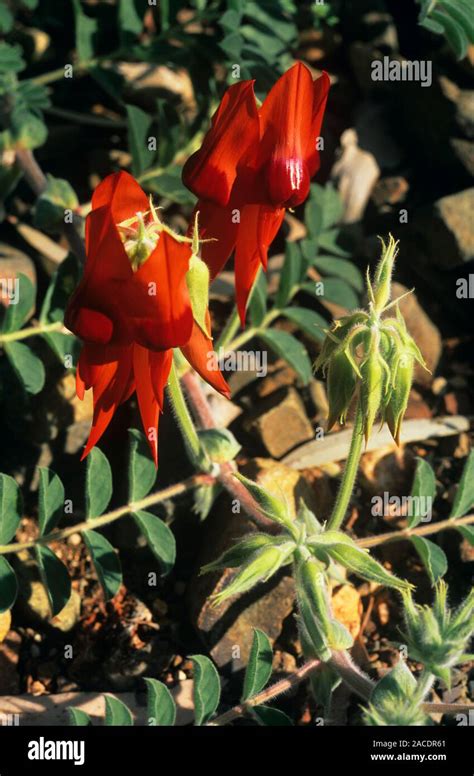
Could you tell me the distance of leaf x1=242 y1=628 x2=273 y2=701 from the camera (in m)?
2.36

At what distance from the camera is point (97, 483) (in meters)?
2.56

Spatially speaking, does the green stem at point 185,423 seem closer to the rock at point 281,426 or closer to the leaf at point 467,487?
the rock at point 281,426

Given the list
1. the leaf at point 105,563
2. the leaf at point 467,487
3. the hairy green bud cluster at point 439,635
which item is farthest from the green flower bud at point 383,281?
the leaf at point 105,563

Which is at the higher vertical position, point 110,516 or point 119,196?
point 119,196

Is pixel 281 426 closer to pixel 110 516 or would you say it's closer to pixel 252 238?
pixel 110 516

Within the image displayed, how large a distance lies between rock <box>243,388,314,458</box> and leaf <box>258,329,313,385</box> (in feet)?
0.44

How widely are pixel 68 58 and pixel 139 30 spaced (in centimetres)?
52

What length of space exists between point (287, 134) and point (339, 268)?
1369 mm

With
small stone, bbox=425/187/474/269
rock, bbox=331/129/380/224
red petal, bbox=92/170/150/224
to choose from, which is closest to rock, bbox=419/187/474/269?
small stone, bbox=425/187/474/269

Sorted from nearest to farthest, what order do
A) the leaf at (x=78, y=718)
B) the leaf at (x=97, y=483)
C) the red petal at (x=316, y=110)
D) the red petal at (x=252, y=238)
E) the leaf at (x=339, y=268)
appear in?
the red petal at (x=316, y=110)
the red petal at (x=252, y=238)
the leaf at (x=78, y=718)
the leaf at (x=97, y=483)
the leaf at (x=339, y=268)

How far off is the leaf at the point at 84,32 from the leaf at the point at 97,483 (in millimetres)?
1371

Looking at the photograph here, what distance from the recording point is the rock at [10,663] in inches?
108

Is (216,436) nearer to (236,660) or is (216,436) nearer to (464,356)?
(236,660)

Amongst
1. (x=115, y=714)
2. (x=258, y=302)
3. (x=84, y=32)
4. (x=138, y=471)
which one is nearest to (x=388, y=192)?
(x=258, y=302)
